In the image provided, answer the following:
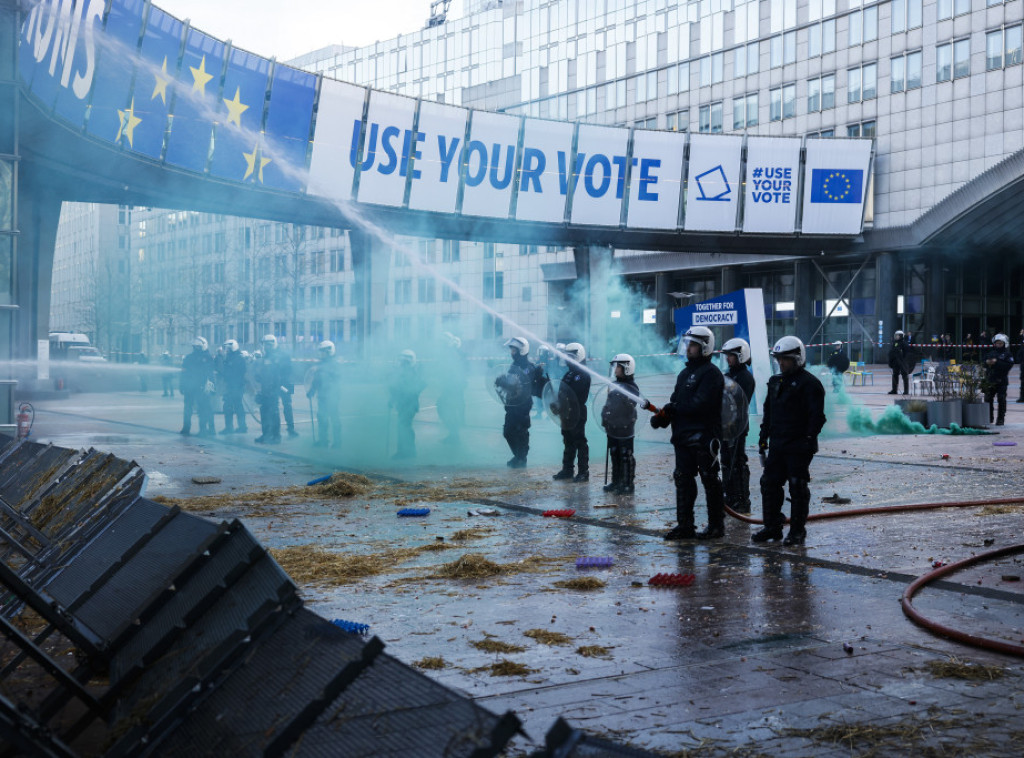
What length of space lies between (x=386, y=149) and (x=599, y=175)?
7.62 m

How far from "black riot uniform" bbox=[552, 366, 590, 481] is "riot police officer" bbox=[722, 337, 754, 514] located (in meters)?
2.78

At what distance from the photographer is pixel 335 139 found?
28938mm

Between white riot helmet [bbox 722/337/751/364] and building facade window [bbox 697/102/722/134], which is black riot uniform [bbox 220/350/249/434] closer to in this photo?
white riot helmet [bbox 722/337/751/364]

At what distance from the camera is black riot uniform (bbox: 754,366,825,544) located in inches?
361

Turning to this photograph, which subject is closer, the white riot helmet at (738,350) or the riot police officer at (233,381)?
the white riot helmet at (738,350)

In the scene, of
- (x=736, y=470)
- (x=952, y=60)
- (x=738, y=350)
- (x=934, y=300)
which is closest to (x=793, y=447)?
(x=736, y=470)

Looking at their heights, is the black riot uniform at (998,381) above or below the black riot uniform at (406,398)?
above

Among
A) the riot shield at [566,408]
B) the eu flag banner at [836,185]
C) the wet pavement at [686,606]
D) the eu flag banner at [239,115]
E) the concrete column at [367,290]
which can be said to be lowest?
the wet pavement at [686,606]

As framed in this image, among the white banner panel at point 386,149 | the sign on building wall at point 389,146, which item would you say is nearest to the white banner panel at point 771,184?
the sign on building wall at point 389,146

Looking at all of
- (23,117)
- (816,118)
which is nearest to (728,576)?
(23,117)

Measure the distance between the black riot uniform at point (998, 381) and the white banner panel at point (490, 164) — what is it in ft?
50.8

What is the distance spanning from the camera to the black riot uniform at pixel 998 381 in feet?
70.9

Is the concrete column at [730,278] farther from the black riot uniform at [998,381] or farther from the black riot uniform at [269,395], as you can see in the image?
the black riot uniform at [269,395]

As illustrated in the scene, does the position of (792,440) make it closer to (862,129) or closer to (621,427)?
(621,427)
